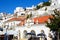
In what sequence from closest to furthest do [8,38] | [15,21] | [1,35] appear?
[1,35], [8,38], [15,21]

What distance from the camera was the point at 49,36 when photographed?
140ft

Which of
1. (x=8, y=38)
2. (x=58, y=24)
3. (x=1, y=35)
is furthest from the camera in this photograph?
(x=8, y=38)

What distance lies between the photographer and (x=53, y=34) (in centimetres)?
4191

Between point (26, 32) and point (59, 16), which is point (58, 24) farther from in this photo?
point (26, 32)

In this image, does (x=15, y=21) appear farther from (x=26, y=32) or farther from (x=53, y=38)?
(x=53, y=38)

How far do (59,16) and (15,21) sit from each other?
29453 millimetres

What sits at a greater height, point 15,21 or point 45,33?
point 15,21

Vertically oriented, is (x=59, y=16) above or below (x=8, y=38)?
above

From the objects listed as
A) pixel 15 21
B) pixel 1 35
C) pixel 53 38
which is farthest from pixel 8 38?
pixel 15 21

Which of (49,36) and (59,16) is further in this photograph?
(49,36)

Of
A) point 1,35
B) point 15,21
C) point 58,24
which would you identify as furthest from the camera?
point 15,21

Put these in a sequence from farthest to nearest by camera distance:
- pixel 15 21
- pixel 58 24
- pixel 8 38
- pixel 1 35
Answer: pixel 15 21, pixel 8 38, pixel 1 35, pixel 58 24

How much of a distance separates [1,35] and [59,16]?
11824 millimetres

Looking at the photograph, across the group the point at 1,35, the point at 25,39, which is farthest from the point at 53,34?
the point at 1,35
